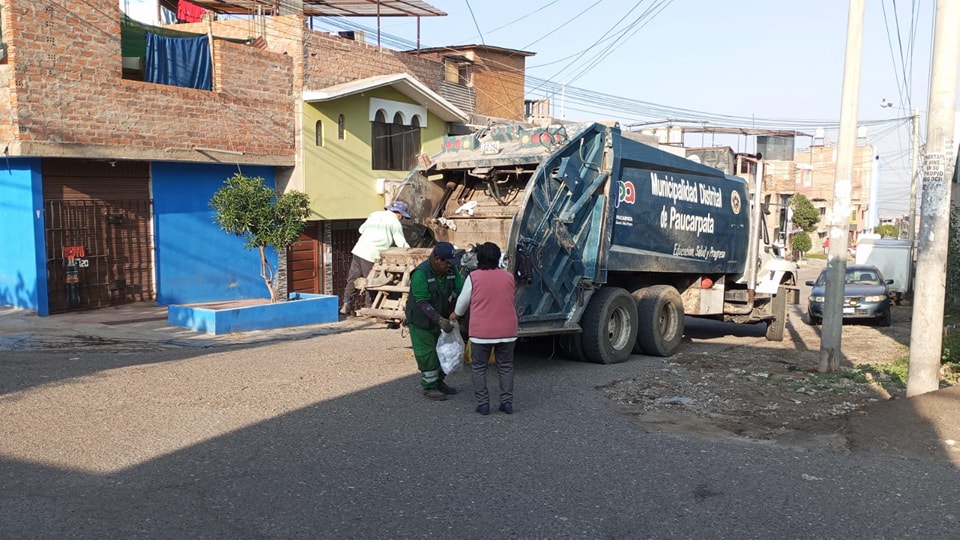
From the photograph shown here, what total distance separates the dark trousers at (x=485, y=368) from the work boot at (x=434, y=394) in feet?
1.63

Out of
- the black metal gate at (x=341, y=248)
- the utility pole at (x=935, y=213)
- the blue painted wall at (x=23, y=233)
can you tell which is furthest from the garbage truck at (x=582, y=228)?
the black metal gate at (x=341, y=248)

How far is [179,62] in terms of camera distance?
1524 cm

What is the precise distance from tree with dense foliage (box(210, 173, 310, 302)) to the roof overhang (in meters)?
3.92

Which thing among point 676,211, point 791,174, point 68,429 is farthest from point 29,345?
point 791,174

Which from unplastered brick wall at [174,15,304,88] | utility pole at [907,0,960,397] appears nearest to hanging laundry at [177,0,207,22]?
unplastered brick wall at [174,15,304,88]

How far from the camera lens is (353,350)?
34.7ft

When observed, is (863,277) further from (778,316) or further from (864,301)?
(778,316)

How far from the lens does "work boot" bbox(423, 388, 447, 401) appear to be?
755 centimetres

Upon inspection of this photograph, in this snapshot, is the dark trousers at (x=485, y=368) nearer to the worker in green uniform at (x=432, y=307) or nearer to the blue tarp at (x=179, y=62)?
the worker in green uniform at (x=432, y=307)

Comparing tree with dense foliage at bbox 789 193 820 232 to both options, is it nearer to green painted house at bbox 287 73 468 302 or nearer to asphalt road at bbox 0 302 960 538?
green painted house at bbox 287 73 468 302

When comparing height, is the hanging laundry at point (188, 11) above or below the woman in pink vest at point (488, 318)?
above

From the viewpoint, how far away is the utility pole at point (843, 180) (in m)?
9.59

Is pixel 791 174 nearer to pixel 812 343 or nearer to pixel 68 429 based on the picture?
pixel 812 343

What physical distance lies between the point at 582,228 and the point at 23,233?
8791mm
